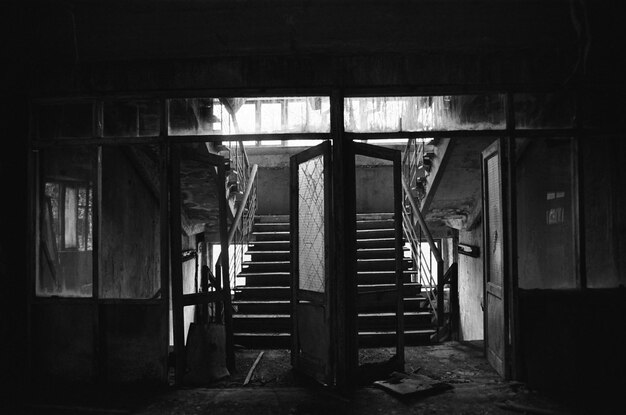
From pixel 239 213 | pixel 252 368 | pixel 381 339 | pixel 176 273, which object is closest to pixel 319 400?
pixel 252 368

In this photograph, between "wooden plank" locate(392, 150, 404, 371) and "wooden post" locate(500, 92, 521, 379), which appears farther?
"wooden plank" locate(392, 150, 404, 371)

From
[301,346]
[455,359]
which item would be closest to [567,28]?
[455,359]

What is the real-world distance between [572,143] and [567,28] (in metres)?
1.27

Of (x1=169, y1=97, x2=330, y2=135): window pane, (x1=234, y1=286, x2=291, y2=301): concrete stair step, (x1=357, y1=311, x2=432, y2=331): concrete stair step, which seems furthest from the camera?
(x1=234, y1=286, x2=291, y2=301): concrete stair step

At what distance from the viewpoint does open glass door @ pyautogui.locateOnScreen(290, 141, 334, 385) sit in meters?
5.14

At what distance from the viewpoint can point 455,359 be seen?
6238 mm

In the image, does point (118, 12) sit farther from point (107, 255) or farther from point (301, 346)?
point (301, 346)

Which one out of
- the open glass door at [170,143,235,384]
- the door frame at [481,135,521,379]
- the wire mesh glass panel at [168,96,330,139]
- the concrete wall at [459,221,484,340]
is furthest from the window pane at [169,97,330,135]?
the concrete wall at [459,221,484,340]

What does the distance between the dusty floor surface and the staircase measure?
1186 millimetres

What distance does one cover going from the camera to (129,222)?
251 inches

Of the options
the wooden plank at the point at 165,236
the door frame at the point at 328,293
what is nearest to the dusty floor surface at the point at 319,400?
the door frame at the point at 328,293

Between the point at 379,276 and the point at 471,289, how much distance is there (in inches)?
84.1

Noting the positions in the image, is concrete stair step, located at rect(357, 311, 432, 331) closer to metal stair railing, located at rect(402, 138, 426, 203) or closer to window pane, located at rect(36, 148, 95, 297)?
metal stair railing, located at rect(402, 138, 426, 203)

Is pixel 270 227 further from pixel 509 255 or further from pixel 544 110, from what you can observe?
pixel 544 110
